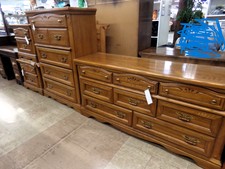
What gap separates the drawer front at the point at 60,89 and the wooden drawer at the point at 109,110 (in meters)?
0.28

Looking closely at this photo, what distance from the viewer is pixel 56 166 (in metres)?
1.45

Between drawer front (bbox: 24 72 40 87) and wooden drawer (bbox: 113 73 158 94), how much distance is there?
69.7 inches

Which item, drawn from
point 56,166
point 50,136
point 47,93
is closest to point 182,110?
point 56,166

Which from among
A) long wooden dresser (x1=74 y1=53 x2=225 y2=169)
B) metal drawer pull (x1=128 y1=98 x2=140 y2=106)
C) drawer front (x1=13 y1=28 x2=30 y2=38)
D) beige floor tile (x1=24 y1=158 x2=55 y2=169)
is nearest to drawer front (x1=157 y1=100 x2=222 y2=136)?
long wooden dresser (x1=74 y1=53 x2=225 y2=169)

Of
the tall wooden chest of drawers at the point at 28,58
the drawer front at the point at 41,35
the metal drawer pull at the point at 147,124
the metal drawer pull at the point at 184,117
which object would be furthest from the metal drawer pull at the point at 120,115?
the tall wooden chest of drawers at the point at 28,58

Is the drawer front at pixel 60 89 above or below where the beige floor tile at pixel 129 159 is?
above

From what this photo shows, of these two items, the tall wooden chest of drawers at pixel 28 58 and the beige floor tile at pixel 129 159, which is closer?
the beige floor tile at pixel 129 159

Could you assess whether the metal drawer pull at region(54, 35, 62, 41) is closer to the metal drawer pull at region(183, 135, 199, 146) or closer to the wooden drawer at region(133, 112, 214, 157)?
the wooden drawer at region(133, 112, 214, 157)

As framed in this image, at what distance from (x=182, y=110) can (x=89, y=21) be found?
155 cm

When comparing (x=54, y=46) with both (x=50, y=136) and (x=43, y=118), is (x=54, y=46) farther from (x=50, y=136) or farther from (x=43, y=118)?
(x=50, y=136)

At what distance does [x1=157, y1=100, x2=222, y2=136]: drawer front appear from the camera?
47.1 inches

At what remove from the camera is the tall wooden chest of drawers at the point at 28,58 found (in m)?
2.46

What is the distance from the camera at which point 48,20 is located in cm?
199

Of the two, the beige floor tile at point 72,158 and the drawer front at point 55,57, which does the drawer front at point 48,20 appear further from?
the beige floor tile at point 72,158
